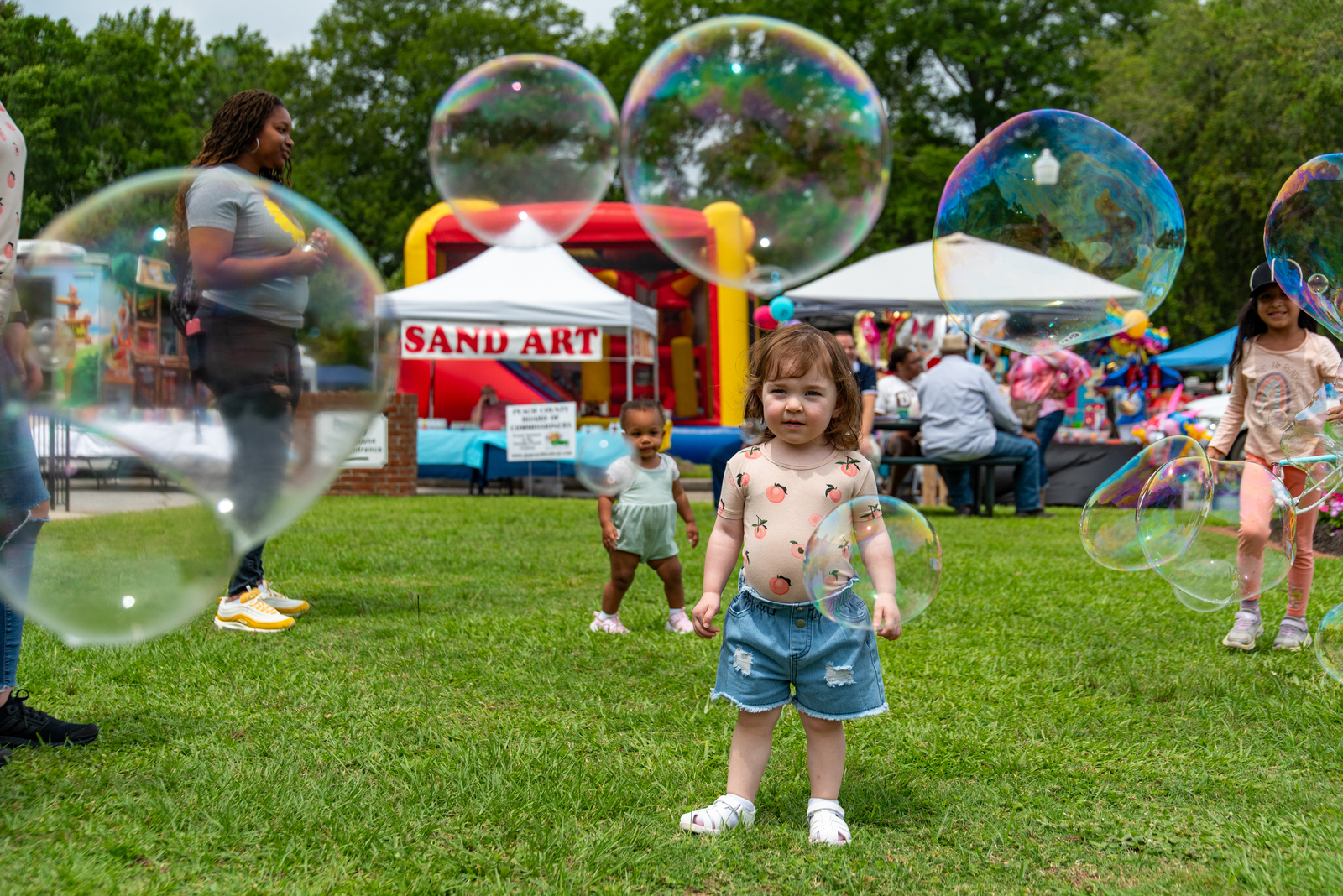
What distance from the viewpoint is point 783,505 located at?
271 cm

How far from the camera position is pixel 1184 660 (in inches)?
169

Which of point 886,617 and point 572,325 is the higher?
point 572,325

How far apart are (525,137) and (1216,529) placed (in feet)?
14.5

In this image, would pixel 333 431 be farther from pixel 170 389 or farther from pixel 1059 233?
pixel 1059 233

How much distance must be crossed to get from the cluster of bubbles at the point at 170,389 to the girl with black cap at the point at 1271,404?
3.19 meters

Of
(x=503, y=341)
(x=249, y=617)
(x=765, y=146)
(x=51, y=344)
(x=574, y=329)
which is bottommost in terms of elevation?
(x=249, y=617)

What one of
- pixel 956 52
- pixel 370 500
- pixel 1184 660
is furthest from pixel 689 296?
pixel 956 52

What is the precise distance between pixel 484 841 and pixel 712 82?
3835 mm

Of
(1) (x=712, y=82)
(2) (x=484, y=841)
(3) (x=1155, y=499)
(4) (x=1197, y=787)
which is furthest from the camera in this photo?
(1) (x=712, y=82)

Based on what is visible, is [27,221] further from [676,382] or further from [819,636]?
[819,636]

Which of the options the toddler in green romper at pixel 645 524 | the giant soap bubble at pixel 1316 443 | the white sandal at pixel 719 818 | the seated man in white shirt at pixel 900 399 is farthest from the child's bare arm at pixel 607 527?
the seated man in white shirt at pixel 900 399

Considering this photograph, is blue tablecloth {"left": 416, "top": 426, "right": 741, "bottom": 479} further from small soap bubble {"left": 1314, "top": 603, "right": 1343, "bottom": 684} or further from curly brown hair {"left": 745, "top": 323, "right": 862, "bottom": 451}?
curly brown hair {"left": 745, "top": 323, "right": 862, "bottom": 451}

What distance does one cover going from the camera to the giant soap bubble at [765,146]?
204 inches

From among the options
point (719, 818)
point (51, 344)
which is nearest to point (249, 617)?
point (51, 344)
